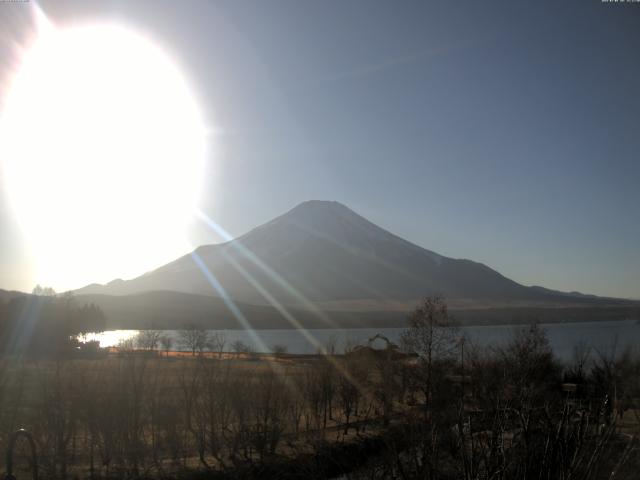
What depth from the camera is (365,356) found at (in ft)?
110

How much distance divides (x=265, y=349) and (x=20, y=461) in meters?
61.6

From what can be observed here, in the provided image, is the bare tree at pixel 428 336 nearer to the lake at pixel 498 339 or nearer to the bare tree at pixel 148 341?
the lake at pixel 498 339

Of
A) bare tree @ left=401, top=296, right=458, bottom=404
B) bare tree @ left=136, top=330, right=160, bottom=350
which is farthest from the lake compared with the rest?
bare tree @ left=401, top=296, right=458, bottom=404

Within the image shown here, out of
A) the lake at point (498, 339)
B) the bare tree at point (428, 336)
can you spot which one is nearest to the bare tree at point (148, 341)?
the lake at point (498, 339)

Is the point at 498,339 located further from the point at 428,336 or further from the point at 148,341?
the point at 428,336

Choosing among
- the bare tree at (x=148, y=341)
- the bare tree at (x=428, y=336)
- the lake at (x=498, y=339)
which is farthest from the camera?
the bare tree at (x=148, y=341)

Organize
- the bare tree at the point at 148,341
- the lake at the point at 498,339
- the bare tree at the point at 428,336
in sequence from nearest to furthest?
the bare tree at the point at 428,336
the lake at the point at 498,339
the bare tree at the point at 148,341

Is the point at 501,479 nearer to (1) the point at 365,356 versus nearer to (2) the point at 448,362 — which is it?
(2) the point at 448,362

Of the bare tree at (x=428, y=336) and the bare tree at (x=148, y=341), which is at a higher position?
the bare tree at (x=428, y=336)

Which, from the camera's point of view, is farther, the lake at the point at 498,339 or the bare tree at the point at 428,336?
the lake at the point at 498,339

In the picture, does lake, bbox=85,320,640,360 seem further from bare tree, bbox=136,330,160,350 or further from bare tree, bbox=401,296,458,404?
bare tree, bbox=401,296,458,404

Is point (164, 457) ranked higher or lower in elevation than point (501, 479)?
lower

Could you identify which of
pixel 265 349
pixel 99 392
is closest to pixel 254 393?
pixel 99 392

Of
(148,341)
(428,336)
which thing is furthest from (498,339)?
(428,336)
